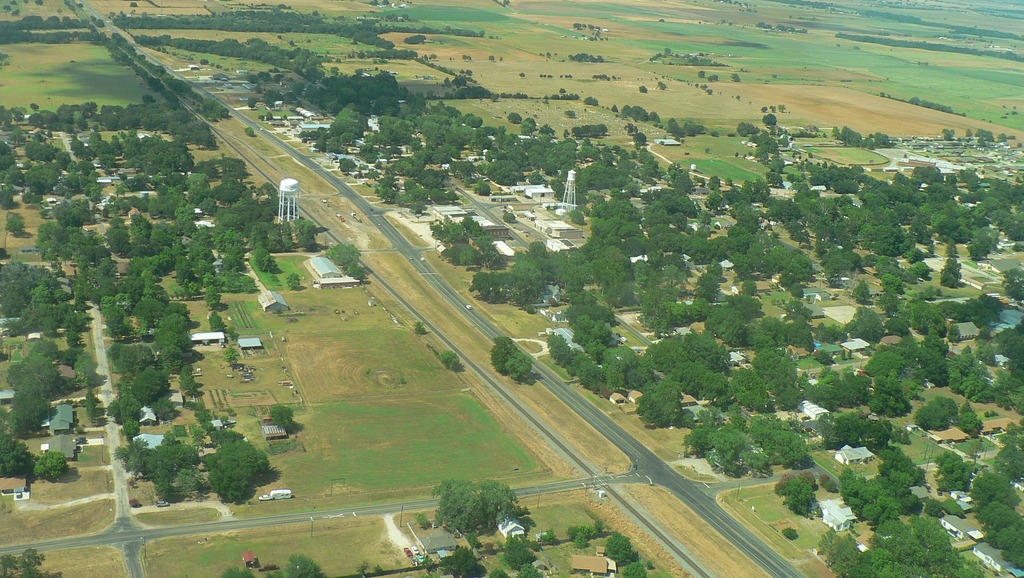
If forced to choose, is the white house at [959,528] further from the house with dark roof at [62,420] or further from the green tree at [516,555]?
the house with dark roof at [62,420]

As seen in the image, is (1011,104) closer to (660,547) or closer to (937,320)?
(937,320)

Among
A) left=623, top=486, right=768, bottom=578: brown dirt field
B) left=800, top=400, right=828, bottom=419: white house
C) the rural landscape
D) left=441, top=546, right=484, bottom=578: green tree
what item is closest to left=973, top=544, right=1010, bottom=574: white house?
the rural landscape

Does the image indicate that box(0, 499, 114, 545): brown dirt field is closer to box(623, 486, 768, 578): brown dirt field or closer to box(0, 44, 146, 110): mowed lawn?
box(623, 486, 768, 578): brown dirt field

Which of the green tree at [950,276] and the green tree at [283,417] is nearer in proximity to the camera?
the green tree at [283,417]

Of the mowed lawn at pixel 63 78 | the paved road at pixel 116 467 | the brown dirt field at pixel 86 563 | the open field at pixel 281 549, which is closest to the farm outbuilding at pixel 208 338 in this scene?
the paved road at pixel 116 467

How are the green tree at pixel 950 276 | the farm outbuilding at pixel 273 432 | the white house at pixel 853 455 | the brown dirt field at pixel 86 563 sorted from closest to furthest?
the brown dirt field at pixel 86 563
the farm outbuilding at pixel 273 432
the white house at pixel 853 455
the green tree at pixel 950 276

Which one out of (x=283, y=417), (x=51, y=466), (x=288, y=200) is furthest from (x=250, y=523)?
(x=288, y=200)
